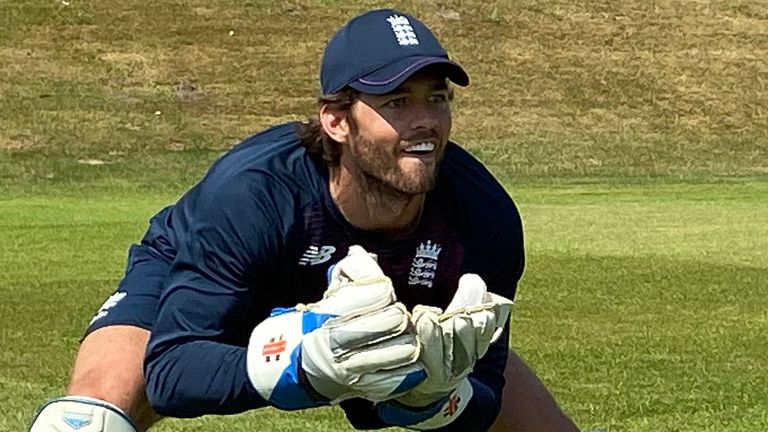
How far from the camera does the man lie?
4.02 meters

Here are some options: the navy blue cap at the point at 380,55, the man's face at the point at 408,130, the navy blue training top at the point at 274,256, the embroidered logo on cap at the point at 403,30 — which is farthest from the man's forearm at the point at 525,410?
the embroidered logo on cap at the point at 403,30

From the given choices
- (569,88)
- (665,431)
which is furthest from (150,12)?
(665,431)

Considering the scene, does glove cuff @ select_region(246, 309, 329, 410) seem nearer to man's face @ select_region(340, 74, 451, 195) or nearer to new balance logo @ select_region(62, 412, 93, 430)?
man's face @ select_region(340, 74, 451, 195)

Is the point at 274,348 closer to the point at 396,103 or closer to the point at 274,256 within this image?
the point at 274,256

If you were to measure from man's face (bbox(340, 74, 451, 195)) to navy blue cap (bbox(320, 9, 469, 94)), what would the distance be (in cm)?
5

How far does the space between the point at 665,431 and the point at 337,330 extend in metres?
3.70

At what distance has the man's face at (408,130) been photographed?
4484 mm

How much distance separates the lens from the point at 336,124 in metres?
4.67

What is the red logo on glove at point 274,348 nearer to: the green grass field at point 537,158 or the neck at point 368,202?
the neck at point 368,202

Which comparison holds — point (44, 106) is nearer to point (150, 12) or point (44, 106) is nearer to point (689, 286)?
point (150, 12)

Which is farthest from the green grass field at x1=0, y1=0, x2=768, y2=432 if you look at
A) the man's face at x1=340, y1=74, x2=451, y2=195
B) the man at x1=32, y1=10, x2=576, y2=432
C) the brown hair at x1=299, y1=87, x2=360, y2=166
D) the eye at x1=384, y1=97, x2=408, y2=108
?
the eye at x1=384, y1=97, x2=408, y2=108

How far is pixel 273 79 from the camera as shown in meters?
31.1

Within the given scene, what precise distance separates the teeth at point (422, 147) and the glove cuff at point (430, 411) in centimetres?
63

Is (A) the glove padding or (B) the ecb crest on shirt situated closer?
(A) the glove padding
